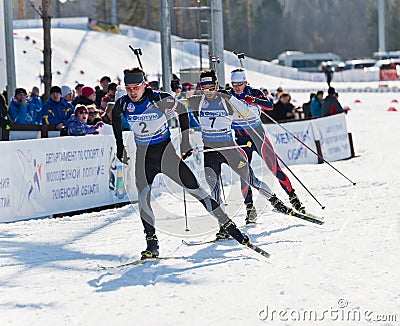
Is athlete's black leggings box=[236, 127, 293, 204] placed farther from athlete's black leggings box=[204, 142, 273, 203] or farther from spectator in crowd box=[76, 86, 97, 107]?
spectator in crowd box=[76, 86, 97, 107]

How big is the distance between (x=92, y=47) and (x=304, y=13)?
75441 millimetres

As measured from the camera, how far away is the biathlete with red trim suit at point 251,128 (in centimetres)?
945

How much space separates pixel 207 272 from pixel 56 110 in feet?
21.2

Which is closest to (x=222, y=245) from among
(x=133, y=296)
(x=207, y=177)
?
(x=207, y=177)

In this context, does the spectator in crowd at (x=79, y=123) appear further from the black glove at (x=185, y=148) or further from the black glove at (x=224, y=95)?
the black glove at (x=185, y=148)

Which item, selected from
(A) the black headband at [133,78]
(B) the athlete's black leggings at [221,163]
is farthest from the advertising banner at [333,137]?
(A) the black headband at [133,78]

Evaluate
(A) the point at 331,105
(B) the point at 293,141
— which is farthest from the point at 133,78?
(A) the point at 331,105

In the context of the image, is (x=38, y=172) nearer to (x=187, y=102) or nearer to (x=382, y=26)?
(x=187, y=102)

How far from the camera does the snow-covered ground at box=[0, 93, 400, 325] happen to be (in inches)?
229

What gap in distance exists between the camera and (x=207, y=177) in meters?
8.94

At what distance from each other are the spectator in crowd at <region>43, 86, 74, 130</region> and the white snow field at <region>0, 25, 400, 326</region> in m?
2.17

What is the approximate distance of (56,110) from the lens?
12.9 m

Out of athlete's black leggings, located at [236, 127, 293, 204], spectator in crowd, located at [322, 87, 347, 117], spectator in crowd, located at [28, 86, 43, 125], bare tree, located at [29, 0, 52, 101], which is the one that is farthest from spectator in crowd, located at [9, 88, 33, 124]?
spectator in crowd, located at [322, 87, 347, 117]

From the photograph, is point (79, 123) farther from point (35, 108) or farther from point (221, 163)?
point (221, 163)
